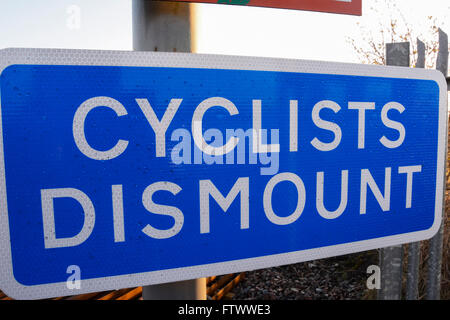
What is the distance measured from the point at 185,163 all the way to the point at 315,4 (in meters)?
0.58

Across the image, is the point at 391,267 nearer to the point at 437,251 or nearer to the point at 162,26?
the point at 437,251

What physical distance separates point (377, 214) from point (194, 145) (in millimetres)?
593

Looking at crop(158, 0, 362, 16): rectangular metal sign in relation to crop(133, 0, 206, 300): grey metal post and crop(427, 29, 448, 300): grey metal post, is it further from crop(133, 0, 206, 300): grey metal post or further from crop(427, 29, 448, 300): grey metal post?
crop(427, 29, 448, 300): grey metal post

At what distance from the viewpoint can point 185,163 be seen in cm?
72

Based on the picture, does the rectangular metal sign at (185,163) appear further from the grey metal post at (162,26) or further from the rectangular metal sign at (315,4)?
the rectangular metal sign at (315,4)

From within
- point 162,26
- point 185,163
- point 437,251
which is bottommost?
point 437,251

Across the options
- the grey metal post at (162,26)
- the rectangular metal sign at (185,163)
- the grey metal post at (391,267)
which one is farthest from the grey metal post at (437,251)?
the grey metal post at (162,26)

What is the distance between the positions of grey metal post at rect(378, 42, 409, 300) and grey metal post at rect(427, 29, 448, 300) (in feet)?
1.51

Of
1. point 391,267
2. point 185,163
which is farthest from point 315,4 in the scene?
point 391,267

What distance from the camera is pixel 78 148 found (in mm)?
666

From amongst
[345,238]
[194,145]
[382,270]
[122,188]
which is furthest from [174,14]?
[382,270]

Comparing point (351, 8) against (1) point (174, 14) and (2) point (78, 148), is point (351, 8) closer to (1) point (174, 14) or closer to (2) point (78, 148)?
(1) point (174, 14)

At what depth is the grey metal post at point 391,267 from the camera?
103cm

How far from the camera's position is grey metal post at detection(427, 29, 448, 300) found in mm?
1351
